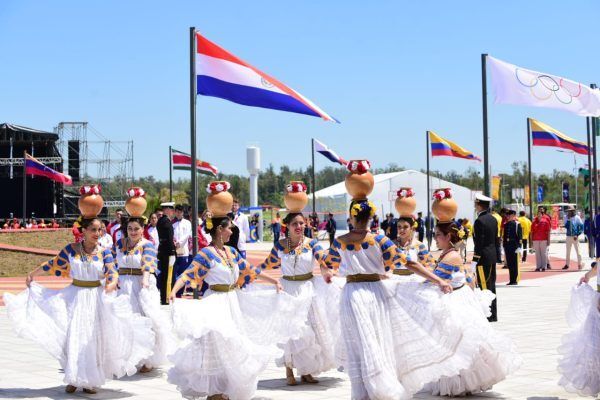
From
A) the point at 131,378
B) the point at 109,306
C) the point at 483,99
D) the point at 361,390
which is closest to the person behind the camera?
the point at 361,390

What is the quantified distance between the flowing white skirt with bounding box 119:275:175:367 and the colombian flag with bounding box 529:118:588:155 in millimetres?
22192

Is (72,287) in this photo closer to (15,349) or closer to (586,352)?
(15,349)

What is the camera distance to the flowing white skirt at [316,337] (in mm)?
8070

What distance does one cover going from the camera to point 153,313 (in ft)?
29.5

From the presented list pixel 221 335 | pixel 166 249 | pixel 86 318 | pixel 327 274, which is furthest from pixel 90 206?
pixel 166 249

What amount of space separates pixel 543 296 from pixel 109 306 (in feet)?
34.7

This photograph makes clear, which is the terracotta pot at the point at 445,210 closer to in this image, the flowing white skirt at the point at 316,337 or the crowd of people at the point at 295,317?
the crowd of people at the point at 295,317

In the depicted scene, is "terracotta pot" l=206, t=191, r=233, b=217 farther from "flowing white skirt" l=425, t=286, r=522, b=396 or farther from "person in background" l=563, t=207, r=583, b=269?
"person in background" l=563, t=207, r=583, b=269

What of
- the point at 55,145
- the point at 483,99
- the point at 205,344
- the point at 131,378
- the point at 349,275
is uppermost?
the point at 55,145

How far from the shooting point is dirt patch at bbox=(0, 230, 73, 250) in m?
30.9

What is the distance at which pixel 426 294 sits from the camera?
22.8 ft

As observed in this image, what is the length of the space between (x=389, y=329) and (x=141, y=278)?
11.7 feet

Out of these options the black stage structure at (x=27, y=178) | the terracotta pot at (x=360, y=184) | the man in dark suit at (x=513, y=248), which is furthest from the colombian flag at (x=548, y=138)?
the black stage structure at (x=27, y=178)

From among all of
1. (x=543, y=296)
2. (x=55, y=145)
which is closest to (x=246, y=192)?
(x=55, y=145)
